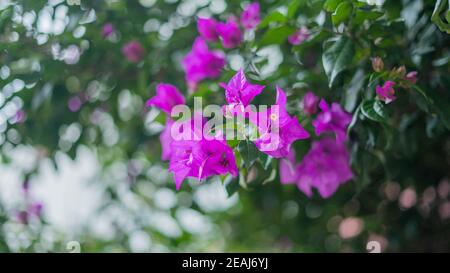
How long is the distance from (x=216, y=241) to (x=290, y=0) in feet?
→ 3.58

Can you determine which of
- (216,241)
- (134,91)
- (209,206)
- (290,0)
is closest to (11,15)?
(134,91)

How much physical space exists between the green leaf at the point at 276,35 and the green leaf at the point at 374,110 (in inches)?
9.4

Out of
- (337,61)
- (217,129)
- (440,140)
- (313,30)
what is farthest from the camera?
(440,140)

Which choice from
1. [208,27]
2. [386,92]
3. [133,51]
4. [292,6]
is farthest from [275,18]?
[133,51]

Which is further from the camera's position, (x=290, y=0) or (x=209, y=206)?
(x=209, y=206)

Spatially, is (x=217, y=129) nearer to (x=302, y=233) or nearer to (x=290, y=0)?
(x=290, y=0)

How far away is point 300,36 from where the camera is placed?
1.01m

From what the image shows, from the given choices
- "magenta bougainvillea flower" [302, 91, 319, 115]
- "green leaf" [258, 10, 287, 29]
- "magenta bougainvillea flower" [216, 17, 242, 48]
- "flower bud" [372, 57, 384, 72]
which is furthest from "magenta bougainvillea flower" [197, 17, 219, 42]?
"flower bud" [372, 57, 384, 72]

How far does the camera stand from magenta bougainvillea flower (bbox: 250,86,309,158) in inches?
27.9

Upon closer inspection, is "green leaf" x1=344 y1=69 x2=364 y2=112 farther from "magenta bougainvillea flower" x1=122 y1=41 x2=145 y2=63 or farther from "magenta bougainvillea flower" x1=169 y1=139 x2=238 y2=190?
"magenta bougainvillea flower" x1=122 y1=41 x2=145 y2=63

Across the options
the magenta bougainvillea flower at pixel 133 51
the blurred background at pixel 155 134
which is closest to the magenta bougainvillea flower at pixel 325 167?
the blurred background at pixel 155 134

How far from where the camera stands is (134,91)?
134 centimetres

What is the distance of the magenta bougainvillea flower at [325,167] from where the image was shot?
0.99m

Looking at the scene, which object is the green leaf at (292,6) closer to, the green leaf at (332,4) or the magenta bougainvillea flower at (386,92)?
the green leaf at (332,4)
